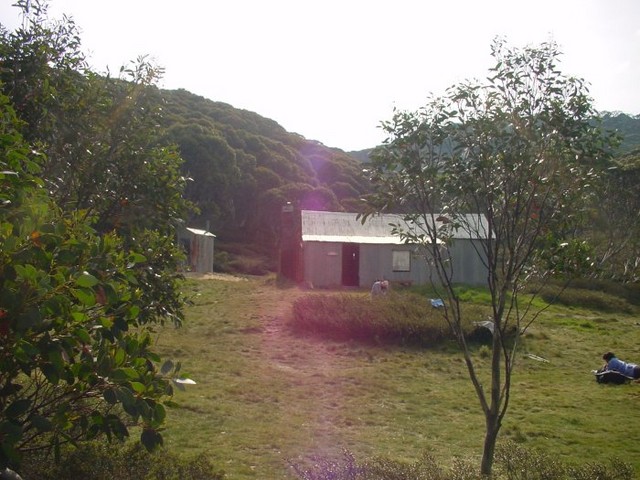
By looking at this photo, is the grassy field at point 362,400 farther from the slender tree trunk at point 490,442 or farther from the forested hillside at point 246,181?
the forested hillside at point 246,181

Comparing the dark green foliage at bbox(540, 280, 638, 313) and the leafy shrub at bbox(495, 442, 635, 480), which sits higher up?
the leafy shrub at bbox(495, 442, 635, 480)

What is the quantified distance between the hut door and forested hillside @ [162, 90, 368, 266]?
1449 centimetres

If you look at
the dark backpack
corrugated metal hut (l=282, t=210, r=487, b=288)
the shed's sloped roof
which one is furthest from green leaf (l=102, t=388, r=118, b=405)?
the shed's sloped roof

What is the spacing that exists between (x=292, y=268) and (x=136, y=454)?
2724 centimetres

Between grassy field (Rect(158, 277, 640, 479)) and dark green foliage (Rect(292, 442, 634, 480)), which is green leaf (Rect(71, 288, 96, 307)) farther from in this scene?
grassy field (Rect(158, 277, 640, 479))

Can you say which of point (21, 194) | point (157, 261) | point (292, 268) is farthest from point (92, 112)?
point (292, 268)

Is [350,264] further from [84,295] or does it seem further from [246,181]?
[84,295]

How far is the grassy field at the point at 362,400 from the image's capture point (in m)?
8.05

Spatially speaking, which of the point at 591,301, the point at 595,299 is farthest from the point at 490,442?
the point at 595,299

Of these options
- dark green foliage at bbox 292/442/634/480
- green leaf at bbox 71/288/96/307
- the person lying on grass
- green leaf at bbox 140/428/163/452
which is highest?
green leaf at bbox 71/288/96/307

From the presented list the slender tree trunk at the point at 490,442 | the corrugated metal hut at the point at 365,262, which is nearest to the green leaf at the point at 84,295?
the slender tree trunk at the point at 490,442

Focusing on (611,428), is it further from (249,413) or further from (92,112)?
(92,112)

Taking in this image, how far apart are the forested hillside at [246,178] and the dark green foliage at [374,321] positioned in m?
25.0

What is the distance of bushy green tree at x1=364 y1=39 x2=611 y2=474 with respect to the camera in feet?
19.4
